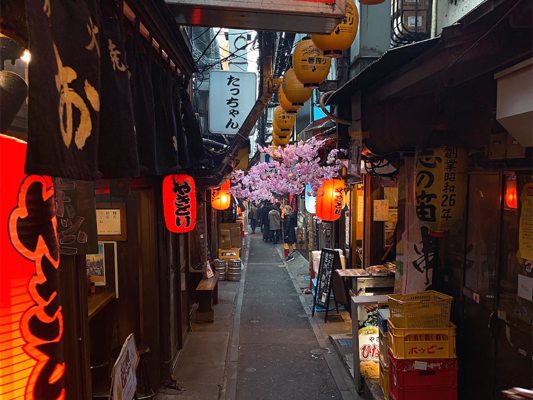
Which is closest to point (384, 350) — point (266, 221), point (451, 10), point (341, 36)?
point (341, 36)

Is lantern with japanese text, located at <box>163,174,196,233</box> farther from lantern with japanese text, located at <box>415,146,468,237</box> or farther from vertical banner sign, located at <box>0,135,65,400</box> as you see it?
vertical banner sign, located at <box>0,135,65,400</box>

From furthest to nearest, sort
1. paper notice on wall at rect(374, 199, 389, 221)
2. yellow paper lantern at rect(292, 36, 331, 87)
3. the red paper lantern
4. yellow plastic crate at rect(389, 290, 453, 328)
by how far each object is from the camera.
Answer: paper notice on wall at rect(374, 199, 389, 221) → yellow paper lantern at rect(292, 36, 331, 87) → yellow plastic crate at rect(389, 290, 453, 328) → the red paper lantern

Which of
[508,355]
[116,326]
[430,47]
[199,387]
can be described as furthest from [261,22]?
[199,387]

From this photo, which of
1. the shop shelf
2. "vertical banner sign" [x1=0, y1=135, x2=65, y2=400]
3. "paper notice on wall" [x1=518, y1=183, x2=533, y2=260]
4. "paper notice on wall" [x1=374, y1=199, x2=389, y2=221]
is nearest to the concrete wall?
"paper notice on wall" [x1=518, y1=183, x2=533, y2=260]

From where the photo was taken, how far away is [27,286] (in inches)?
85.7

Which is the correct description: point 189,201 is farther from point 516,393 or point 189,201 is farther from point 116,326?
point 516,393

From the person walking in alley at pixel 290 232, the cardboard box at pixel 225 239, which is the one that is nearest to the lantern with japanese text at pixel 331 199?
the cardboard box at pixel 225 239

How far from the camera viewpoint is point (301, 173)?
20.0 metres

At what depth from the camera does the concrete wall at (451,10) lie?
7529mm

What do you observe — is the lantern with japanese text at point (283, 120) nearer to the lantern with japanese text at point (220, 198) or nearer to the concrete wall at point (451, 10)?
the lantern with japanese text at point (220, 198)

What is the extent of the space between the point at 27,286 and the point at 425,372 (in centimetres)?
584

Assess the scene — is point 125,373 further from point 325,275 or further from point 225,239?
point 225,239

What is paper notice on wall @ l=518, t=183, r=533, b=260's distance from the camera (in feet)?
15.4

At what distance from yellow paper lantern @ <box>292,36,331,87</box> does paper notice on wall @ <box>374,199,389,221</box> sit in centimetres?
555
